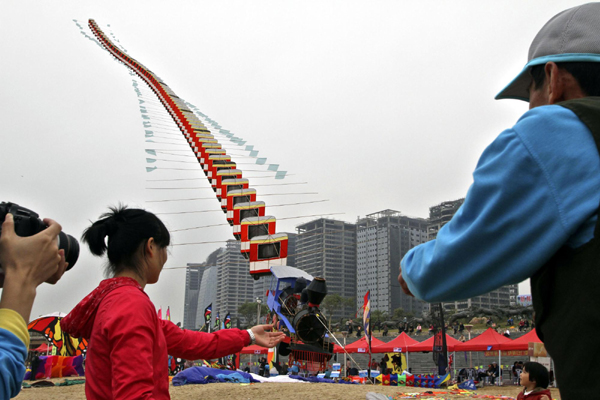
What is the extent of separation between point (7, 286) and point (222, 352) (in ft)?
5.40

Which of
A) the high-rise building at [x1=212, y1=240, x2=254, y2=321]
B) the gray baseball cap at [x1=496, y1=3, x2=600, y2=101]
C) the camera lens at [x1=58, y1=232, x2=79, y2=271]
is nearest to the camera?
the gray baseball cap at [x1=496, y1=3, x2=600, y2=101]

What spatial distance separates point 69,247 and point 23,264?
0.79 ft

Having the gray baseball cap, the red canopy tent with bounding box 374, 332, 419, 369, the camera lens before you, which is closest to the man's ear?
the camera lens

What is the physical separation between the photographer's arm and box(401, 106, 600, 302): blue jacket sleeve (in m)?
0.93

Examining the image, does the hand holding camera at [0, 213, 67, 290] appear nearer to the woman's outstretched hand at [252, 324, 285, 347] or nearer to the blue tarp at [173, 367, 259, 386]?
the woman's outstretched hand at [252, 324, 285, 347]

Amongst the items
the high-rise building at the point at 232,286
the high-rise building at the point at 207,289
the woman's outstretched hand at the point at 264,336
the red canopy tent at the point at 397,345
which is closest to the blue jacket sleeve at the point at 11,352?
the woman's outstretched hand at the point at 264,336

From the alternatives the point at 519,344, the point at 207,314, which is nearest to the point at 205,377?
the point at 519,344

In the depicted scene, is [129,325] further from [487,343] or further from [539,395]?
[487,343]

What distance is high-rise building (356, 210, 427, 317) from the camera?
65.5 meters

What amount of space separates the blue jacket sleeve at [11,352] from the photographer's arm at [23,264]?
23 mm

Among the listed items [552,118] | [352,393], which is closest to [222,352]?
[552,118]

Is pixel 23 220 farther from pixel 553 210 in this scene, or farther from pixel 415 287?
pixel 553 210

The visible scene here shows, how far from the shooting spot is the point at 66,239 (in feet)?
4.52

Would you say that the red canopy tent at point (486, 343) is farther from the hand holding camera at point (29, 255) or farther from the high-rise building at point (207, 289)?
the high-rise building at point (207, 289)
